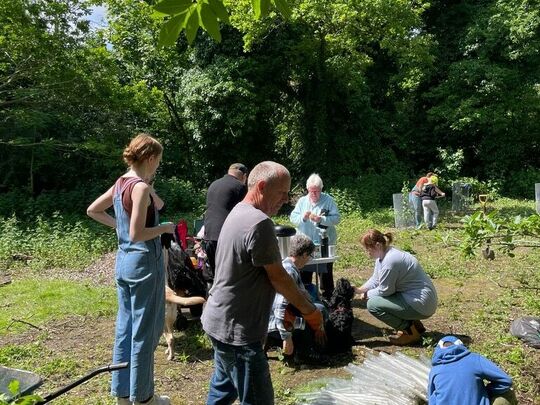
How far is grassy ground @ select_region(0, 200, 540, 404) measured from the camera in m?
4.23

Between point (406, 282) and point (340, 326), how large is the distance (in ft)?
2.62

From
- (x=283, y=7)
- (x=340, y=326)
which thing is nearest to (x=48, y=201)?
(x=340, y=326)

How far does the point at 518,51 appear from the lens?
17891 millimetres

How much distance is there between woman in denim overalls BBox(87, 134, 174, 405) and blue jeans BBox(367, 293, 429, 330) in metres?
2.43

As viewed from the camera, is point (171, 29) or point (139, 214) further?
point (139, 214)

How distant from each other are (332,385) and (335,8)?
43.3 ft

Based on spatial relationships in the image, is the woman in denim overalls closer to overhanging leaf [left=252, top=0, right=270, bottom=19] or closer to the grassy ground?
the grassy ground

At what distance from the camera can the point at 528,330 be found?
4.91 m

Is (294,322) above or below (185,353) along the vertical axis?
above

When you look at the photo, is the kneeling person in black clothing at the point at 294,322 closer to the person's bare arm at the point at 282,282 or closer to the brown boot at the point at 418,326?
the brown boot at the point at 418,326

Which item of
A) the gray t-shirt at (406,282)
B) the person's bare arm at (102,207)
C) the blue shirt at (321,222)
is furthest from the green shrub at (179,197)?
the person's bare arm at (102,207)

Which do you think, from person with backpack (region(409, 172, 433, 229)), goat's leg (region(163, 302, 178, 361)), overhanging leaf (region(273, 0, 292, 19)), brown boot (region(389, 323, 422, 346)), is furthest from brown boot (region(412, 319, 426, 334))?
person with backpack (region(409, 172, 433, 229))

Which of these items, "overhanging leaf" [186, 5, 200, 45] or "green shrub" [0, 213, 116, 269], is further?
"green shrub" [0, 213, 116, 269]

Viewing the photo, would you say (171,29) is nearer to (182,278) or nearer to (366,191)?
(182,278)
